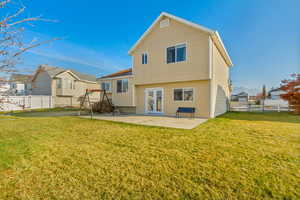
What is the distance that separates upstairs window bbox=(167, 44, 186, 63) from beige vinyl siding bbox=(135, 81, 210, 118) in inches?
74.3

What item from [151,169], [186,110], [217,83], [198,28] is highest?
[198,28]

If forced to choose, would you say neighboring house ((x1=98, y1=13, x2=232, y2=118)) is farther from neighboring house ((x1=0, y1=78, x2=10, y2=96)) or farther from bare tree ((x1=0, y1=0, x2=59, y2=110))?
neighboring house ((x1=0, y1=78, x2=10, y2=96))

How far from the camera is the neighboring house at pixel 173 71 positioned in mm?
9484

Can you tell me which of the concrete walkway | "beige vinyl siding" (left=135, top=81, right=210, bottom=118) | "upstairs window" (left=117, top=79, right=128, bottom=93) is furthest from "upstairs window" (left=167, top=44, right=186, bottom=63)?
"upstairs window" (left=117, top=79, right=128, bottom=93)

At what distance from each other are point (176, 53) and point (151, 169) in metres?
9.42

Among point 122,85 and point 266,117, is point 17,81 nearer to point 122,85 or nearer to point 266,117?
point 122,85

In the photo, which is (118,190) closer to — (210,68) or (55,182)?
(55,182)

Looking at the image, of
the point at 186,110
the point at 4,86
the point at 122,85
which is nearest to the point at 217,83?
the point at 186,110

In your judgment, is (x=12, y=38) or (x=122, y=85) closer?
(x=12, y=38)

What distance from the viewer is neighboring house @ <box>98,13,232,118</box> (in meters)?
9.48

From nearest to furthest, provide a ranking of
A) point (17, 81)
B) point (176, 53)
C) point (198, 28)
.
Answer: point (17, 81) < point (198, 28) < point (176, 53)

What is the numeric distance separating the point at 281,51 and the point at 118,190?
2223 cm

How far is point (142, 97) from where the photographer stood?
41.8 ft

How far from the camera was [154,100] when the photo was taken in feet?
39.8
